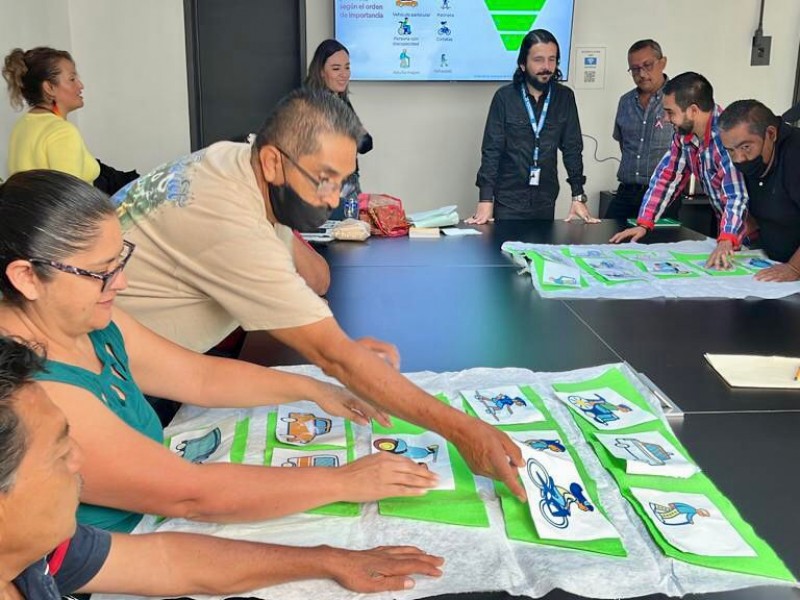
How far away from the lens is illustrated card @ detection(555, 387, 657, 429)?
1546 millimetres

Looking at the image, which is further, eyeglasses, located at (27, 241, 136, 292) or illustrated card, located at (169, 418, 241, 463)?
illustrated card, located at (169, 418, 241, 463)

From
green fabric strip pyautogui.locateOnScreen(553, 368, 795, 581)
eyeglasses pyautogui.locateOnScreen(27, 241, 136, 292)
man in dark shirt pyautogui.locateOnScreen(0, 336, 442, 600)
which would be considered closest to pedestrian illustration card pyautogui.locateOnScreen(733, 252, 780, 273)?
green fabric strip pyautogui.locateOnScreen(553, 368, 795, 581)

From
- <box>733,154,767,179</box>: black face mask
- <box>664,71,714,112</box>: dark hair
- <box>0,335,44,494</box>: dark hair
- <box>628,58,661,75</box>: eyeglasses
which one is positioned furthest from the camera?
<box>628,58,661,75</box>: eyeglasses

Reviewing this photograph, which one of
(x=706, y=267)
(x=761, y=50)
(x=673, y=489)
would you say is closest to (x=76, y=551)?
(x=673, y=489)

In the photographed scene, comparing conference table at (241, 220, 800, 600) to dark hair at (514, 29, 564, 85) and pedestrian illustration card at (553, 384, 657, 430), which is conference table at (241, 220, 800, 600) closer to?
pedestrian illustration card at (553, 384, 657, 430)

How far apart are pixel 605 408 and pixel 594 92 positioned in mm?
4305

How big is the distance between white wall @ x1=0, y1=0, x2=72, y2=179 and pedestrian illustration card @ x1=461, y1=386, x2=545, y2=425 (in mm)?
3397

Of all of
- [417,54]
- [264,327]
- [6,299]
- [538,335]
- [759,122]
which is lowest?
[538,335]

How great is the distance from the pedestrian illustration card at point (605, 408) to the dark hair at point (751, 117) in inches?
60.2

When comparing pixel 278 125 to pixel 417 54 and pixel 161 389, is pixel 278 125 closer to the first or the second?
pixel 161 389

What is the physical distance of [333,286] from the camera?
2.57m

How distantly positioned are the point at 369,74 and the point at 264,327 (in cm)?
404

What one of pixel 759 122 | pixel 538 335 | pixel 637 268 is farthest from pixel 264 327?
pixel 759 122

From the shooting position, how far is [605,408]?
1614 millimetres
